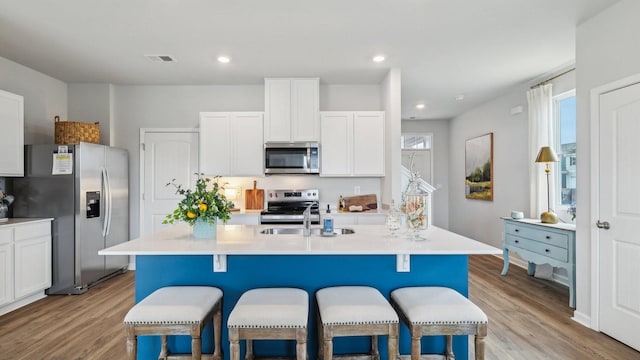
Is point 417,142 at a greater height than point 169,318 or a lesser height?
greater

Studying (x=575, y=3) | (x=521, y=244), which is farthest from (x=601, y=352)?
(x=575, y=3)

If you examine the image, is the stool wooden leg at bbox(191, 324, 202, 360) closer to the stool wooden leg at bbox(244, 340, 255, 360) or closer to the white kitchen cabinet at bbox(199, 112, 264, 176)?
the stool wooden leg at bbox(244, 340, 255, 360)

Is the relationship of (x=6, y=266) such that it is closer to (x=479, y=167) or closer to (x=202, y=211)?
(x=202, y=211)

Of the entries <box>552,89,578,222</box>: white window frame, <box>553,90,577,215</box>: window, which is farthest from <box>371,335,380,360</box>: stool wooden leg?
<box>552,89,578,222</box>: white window frame

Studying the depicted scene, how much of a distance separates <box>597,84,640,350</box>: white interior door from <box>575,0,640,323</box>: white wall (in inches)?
5.2

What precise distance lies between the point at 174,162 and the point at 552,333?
4.73 m

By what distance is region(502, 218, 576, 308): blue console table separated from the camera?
3352 mm

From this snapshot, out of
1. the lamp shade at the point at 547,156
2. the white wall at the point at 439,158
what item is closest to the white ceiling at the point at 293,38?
the lamp shade at the point at 547,156

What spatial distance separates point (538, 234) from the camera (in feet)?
12.5

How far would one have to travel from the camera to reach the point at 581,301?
2969 mm

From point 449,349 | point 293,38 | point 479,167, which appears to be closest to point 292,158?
point 293,38

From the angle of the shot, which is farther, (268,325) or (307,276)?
(307,276)

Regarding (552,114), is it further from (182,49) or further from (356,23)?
(182,49)

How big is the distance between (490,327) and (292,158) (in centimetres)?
285
